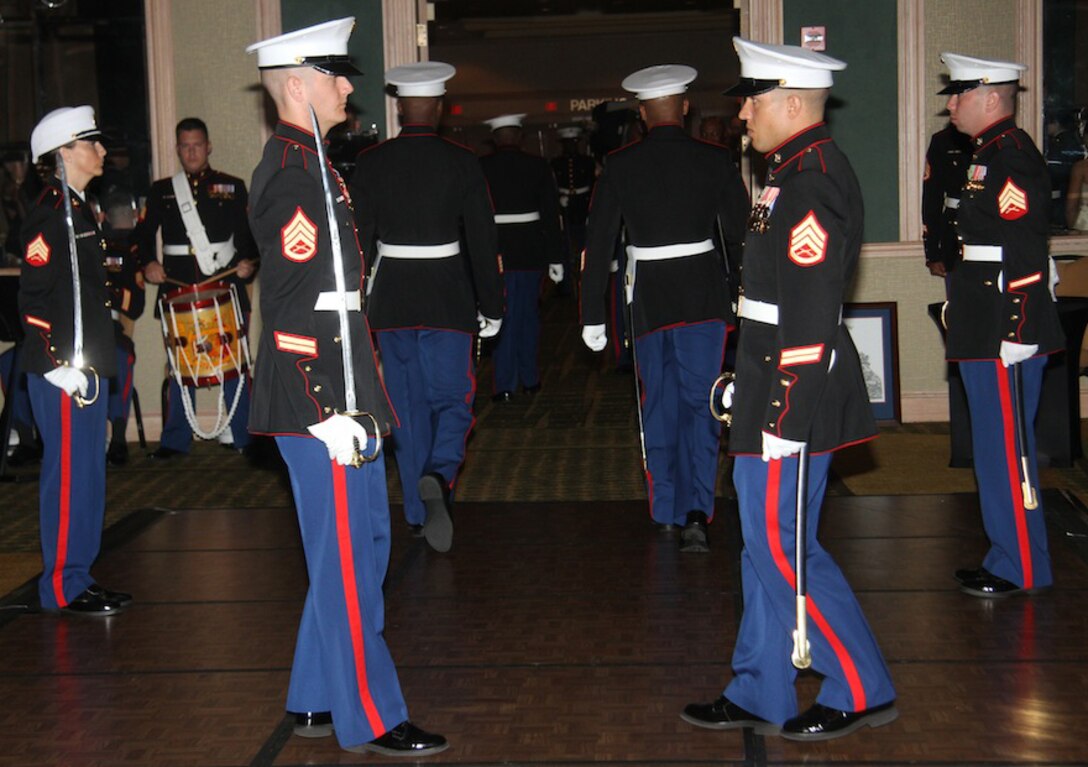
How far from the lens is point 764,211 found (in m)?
3.38

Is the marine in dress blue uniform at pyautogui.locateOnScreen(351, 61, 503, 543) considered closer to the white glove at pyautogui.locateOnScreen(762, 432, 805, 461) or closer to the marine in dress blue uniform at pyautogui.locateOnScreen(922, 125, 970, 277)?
the white glove at pyautogui.locateOnScreen(762, 432, 805, 461)

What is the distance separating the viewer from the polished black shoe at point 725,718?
3.59m

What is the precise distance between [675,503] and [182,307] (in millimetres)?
2872

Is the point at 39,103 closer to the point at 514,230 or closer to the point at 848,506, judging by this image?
the point at 514,230

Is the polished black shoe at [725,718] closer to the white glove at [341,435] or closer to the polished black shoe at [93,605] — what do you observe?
the white glove at [341,435]

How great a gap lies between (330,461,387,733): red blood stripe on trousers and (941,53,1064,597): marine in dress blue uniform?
85.9 inches

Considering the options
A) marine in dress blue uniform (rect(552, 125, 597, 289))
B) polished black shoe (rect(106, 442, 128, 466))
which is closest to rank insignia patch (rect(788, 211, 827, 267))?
polished black shoe (rect(106, 442, 128, 466))

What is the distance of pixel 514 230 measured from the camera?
9086 millimetres

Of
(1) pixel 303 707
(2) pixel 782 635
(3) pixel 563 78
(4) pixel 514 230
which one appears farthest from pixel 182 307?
(3) pixel 563 78

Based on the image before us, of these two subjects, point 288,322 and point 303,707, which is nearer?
point 288,322

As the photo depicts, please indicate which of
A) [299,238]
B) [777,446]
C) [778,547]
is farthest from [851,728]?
[299,238]

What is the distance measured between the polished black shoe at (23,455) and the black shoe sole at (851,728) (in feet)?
17.2

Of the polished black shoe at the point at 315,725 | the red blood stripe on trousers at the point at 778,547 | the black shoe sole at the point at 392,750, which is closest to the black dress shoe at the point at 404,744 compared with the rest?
the black shoe sole at the point at 392,750

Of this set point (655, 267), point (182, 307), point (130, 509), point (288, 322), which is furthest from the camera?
point (182, 307)
